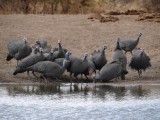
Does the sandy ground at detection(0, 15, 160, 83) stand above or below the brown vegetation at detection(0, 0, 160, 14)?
below

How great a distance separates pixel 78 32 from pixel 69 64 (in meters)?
6.15

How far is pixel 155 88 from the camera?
53.9 ft

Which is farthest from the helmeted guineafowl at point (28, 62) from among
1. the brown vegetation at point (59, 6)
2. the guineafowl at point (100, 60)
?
the brown vegetation at point (59, 6)

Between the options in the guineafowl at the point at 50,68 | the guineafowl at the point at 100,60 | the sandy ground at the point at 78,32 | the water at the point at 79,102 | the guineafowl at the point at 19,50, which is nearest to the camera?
the water at the point at 79,102

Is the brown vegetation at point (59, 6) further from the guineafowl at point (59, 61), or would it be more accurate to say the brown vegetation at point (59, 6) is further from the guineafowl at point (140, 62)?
the guineafowl at point (59, 61)

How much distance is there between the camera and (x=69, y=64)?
17.1 metres

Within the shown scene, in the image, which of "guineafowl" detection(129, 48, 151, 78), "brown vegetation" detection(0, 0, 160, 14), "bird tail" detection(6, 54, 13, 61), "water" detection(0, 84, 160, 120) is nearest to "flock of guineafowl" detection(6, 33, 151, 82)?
"guineafowl" detection(129, 48, 151, 78)

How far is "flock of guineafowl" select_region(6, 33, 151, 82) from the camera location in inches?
665

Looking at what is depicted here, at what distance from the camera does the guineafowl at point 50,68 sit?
16.8 metres

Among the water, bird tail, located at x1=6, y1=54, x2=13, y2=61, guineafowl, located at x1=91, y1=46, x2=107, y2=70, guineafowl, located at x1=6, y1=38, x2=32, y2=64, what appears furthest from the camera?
bird tail, located at x1=6, y1=54, x2=13, y2=61

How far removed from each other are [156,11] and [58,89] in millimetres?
10933

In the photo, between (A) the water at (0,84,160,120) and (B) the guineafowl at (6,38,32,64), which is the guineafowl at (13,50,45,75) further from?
(B) the guineafowl at (6,38,32,64)

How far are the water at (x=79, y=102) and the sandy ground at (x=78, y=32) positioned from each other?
318 cm

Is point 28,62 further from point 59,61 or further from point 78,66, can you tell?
point 78,66
